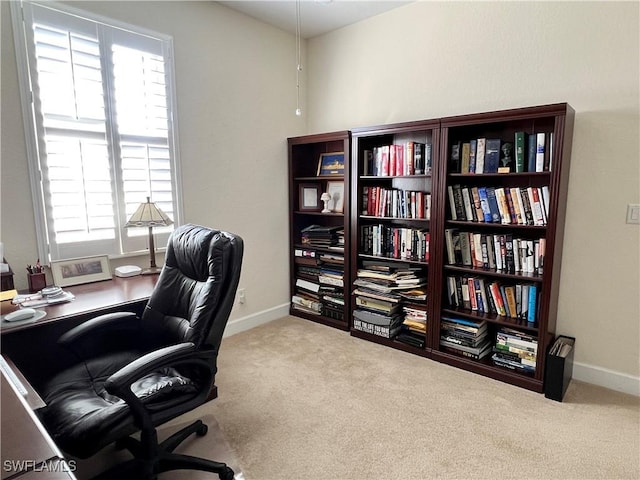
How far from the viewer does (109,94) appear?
7.70 feet

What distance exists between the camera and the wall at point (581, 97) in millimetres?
2139

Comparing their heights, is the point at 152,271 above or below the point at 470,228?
below

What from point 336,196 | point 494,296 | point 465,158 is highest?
point 465,158

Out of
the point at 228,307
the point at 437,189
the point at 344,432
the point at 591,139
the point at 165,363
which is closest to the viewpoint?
the point at 165,363

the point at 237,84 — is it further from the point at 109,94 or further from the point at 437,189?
the point at 437,189

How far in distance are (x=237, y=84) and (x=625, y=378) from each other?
3.44 m

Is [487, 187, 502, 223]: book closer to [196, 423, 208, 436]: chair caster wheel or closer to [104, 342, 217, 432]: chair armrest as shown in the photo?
[104, 342, 217, 432]: chair armrest

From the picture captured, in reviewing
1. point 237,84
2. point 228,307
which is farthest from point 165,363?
point 237,84

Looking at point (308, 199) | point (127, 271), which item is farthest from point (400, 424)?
point (308, 199)

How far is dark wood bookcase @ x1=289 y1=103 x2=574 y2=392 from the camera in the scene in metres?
2.23

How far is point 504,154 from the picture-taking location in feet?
7.74

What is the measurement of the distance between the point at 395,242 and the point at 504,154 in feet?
3.26

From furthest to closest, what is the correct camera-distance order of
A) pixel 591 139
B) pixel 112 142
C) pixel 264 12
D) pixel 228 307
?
pixel 264 12, pixel 112 142, pixel 591 139, pixel 228 307

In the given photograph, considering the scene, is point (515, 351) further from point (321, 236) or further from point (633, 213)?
point (321, 236)
